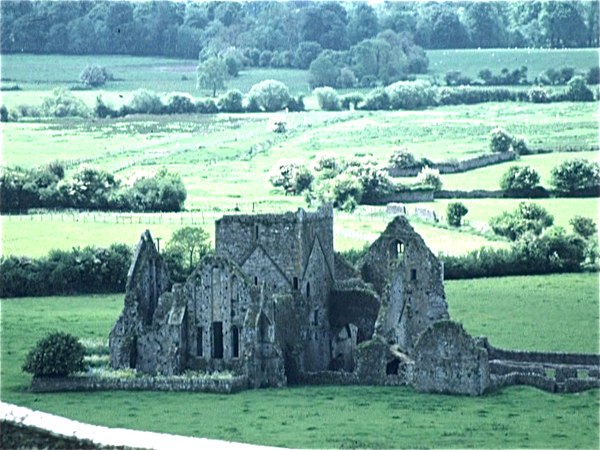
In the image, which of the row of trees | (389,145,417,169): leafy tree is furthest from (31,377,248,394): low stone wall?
(389,145,417,169): leafy tree

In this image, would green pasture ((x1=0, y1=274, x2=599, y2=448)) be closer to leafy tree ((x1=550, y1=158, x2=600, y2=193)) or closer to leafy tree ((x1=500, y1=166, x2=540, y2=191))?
leafy tree ((x1=500, y1=166, x2=540, y2=191))

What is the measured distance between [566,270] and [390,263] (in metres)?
26.9

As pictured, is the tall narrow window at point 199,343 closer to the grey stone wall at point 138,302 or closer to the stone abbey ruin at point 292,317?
the stone abbey ruin at point 292,317

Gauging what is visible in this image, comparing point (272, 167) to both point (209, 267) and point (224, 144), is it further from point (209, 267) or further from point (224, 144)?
point (209, 267)

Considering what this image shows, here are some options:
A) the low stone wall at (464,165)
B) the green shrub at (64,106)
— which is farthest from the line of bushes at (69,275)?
the green shrub at (64,106)

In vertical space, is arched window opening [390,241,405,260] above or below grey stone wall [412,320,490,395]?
above

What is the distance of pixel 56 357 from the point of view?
7275cm

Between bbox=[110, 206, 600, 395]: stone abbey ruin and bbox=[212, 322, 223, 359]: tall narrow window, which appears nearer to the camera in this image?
bbox=[110, 206, 600, 395]: stone abbey ruin

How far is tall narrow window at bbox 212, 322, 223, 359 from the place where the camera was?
74875mm

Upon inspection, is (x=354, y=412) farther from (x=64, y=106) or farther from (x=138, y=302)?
(x=64, y=106)

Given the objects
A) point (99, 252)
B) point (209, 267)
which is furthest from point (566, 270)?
point (209, 267)

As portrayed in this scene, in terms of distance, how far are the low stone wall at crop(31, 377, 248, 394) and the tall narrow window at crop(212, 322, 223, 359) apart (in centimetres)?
256

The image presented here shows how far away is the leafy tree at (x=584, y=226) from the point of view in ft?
368

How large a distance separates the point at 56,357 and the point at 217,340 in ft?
20.2
